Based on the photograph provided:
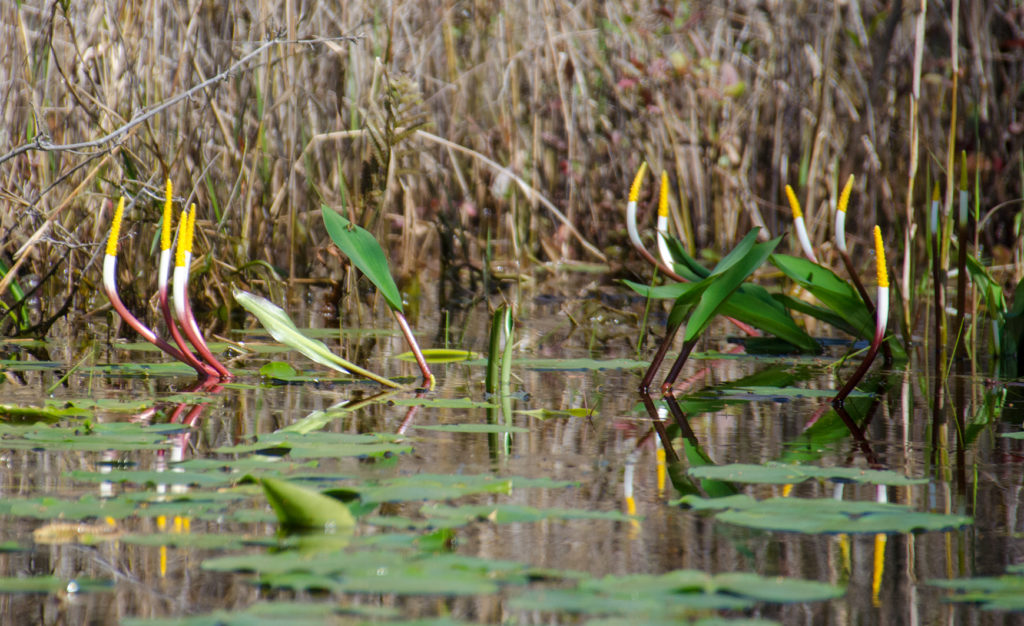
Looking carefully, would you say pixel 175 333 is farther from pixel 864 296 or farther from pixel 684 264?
pixel 864 296

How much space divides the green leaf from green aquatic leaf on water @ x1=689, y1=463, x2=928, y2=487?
525 mm

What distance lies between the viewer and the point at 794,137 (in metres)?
5.98

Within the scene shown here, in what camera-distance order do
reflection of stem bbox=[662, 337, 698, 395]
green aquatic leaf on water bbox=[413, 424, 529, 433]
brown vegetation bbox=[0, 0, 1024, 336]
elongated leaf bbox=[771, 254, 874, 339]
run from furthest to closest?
1. brown vegetation bbox=[0, 0, 1024, 336]
2. elongated leaf bbox=[771, 254, 874, 339]
3. reflection of stem bbox=[662, 337, 698, 395]
4. green aquatic leaf on water bbox=[413, 424, 529, 433]

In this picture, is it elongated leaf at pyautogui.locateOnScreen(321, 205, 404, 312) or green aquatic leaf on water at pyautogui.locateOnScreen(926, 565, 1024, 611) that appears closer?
green aquatic leaf on water at pyautogui.locateOnScreen(926, 565, 1024, 611)

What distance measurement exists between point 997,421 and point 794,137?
13.1 feet

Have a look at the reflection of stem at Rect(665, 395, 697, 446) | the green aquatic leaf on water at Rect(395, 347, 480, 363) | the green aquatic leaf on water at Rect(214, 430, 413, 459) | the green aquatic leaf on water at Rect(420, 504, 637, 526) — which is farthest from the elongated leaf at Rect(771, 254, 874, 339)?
the green aquatic leaf on water at Rect(420, 504, 637, 526)

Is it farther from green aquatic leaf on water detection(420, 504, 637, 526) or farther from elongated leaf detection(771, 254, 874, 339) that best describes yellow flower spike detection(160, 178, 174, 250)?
elongated leaf detection(771, 254, 874, 339)

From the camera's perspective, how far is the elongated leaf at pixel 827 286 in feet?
9.04

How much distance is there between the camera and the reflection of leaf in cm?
135

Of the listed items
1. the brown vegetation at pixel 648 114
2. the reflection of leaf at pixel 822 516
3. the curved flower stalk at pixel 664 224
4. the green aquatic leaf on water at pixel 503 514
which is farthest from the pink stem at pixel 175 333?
the brown vegetation at pixel 648 114

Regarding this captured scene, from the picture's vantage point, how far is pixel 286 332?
2.33 metres

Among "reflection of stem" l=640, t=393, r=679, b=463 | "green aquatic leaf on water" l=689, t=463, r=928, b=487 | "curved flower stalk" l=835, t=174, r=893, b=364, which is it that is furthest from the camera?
"curved flower stalk" l=835, t=174, r=893, b=364

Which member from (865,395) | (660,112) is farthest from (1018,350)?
(660,112)

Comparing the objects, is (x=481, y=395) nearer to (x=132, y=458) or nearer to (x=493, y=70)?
(x=132, y=458)
